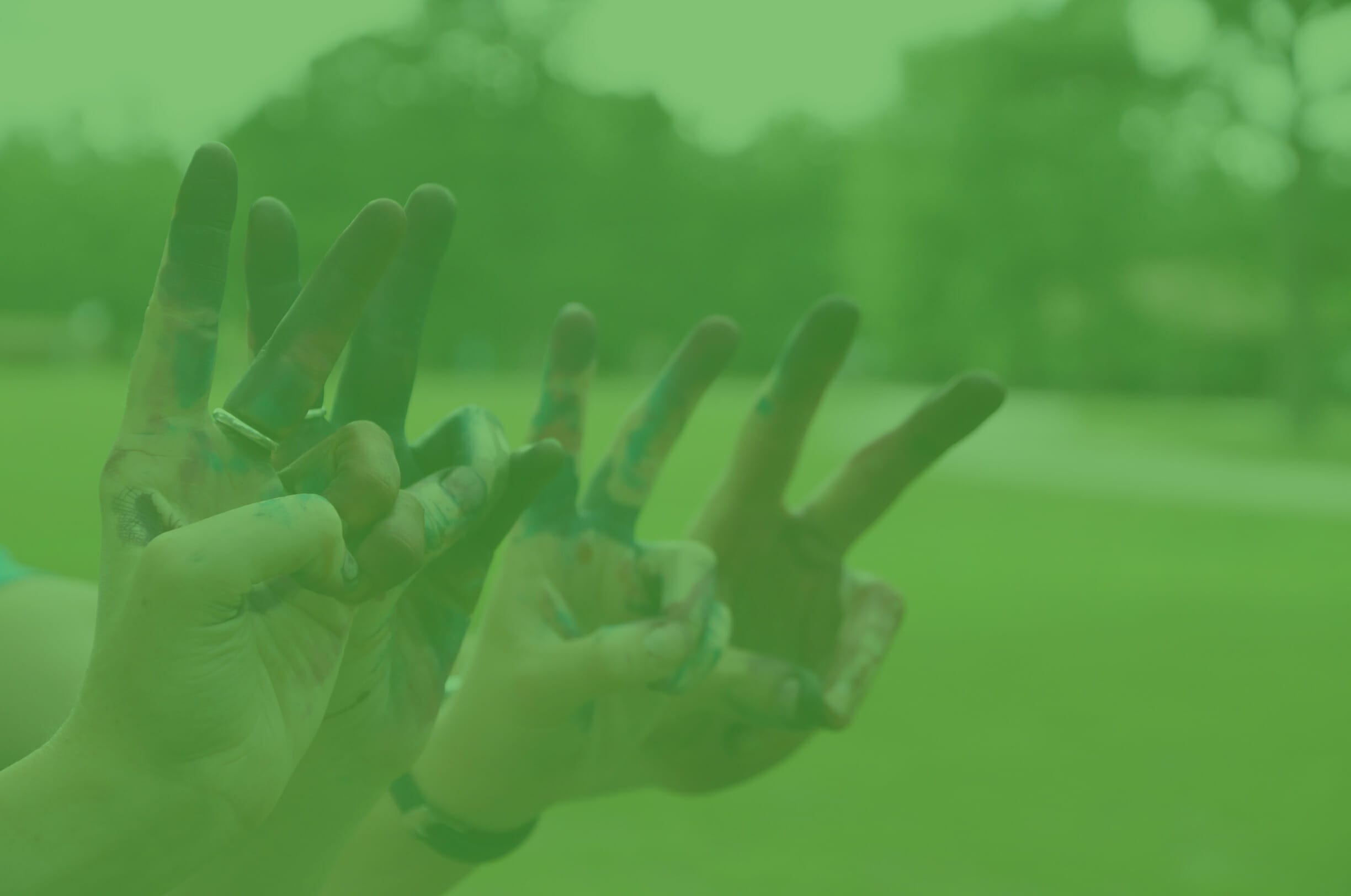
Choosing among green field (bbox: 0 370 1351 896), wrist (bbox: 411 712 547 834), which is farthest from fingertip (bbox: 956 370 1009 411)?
green field (bbox: 0 370 1351 896)

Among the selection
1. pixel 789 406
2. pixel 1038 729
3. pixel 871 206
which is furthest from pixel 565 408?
pixel 871 206

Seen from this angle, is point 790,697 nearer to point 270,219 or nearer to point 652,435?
point 652,435

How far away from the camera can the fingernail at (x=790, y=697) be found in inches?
30.0

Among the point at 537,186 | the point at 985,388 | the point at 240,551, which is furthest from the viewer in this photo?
the point at 537,186

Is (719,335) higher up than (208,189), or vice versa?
(208,189)

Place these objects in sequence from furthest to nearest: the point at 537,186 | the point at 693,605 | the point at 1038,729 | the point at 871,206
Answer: the point at 871,206 < the point at 537,186 < the point at 1038,729 < the point at 693,605

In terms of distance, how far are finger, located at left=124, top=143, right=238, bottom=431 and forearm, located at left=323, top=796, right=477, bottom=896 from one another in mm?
367

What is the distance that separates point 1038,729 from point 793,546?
101 cm

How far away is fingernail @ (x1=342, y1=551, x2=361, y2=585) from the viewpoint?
1.69 ft

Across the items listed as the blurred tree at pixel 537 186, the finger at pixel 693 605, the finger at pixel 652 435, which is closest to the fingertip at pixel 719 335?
the finger at pixel 652 435

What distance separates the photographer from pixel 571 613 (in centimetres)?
77

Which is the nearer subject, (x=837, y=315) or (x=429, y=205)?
(x=429, y=205)

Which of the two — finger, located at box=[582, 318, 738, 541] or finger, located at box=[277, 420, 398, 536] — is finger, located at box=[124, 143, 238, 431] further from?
finger, located at box=[582, 318, 738, 541]

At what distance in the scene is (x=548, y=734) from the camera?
0.75 metres
